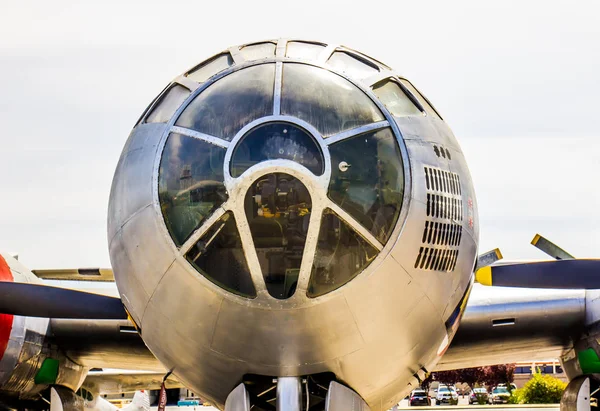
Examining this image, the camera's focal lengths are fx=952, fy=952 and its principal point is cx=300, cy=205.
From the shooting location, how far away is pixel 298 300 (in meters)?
7.54

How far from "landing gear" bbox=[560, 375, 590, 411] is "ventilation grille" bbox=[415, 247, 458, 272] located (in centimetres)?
601

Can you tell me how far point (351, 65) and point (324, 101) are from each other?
87cm

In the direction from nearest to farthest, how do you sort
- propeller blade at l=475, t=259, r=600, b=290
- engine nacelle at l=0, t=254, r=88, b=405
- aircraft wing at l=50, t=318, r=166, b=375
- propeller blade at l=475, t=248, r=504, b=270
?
1. propeller blade at l=475, t=259, r=600, b=290
2. propeller blade at l=475, t=248, r=504, b=270
3. engine nacelle at l=0, t=254, r=88, b=405
4. aircraft wing at l=50, t=318, r=166, b=375

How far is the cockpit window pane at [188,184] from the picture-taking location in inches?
293

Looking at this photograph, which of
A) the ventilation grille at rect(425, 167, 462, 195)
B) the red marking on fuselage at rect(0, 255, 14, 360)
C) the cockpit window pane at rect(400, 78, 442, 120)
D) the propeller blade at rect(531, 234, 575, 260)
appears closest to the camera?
the ventilation grille at rect(425, 167, 462, 195)

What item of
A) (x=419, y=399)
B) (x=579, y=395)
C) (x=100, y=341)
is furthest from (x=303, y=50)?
(x=419, y=399)

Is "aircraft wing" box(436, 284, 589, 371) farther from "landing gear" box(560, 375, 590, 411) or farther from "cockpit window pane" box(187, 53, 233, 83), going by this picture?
"cockpit window pane" box(187, 53, 233, 83)

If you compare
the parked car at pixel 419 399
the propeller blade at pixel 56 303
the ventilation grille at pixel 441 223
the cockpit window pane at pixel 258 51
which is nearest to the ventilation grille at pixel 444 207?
the ventilation grille at pixel 441 223

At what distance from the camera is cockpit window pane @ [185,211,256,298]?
7.39 meters

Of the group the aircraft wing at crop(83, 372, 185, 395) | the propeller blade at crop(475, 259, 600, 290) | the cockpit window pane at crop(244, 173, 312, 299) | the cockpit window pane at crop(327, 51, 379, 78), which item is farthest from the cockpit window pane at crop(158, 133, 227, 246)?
the aircraft wing at crop(83, 372, 185, 395)

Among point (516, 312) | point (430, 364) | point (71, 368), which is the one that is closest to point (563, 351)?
point (516, 312)

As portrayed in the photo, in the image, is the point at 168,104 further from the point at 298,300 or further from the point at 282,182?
the point at 298,300

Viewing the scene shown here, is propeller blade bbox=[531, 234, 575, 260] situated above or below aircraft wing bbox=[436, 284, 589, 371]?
above

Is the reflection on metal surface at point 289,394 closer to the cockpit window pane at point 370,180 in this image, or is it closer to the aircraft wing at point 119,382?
the cockpit window pane at point 370,180
